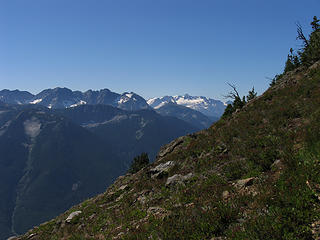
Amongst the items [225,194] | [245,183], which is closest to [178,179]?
[225,194]

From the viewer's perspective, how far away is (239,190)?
8.85 m

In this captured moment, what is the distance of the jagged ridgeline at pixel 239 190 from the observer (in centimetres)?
607

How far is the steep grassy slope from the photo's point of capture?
6.09 metres

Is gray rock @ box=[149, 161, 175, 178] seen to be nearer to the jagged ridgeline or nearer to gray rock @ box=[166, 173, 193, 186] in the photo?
the jagged ridgeline

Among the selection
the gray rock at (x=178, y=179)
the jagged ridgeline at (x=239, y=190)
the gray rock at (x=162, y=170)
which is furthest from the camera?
the gray rock at (x=162, y=170)

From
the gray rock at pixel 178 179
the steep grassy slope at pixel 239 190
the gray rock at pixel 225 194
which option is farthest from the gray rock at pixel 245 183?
the gray rock at pixel 178 179

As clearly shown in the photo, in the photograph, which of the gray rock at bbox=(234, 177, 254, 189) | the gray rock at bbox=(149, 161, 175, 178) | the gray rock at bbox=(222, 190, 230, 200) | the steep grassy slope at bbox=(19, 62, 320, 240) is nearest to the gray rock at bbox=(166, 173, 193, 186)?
the steep grassy slope at bbox=(19, 62, 320, 240)

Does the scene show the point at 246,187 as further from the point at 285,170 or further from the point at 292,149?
the point at 292,149

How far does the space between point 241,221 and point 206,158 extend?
8.24 m

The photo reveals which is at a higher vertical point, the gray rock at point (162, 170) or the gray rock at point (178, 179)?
the gray rock at point (162, 170)

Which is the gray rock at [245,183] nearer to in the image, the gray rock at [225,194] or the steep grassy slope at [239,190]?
the steep grassy slope at [239,190]

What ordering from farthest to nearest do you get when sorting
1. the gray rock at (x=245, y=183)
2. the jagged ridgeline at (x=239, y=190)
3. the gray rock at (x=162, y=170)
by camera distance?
1. the gray rock at (x=162, y=170)
2. the gray rock at (x=245, y=183)
3. the jagged ridgeline at (x=239, y=190)

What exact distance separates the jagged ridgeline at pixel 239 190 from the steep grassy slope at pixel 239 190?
0.08 feet

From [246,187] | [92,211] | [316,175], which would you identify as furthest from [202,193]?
[92,211]
